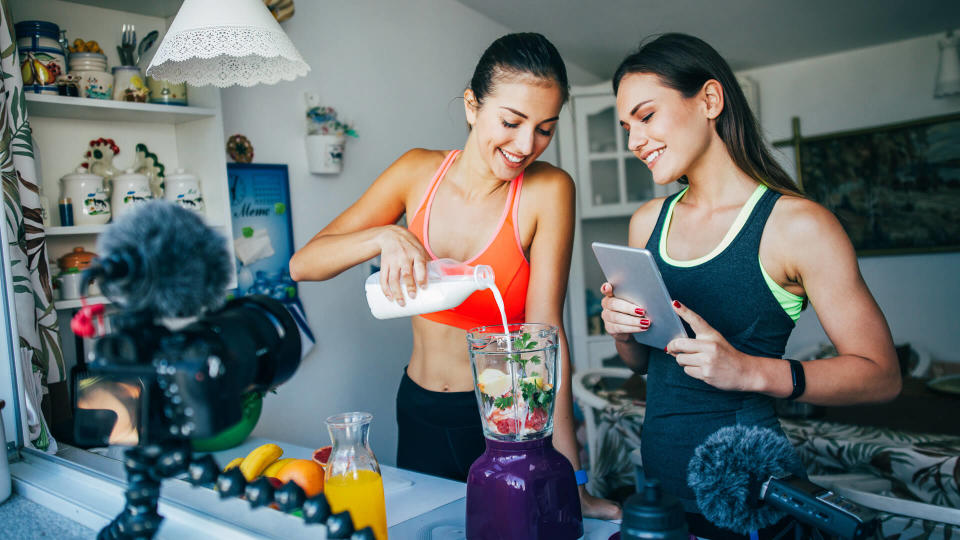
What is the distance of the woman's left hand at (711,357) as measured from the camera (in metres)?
0.98

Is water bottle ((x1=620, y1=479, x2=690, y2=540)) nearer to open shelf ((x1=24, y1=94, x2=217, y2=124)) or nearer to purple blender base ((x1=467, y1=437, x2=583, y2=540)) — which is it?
purple blender base ((x1=467, y1=437, x2=583, y2=540))

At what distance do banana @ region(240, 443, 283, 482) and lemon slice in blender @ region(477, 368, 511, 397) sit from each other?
0.41 metres

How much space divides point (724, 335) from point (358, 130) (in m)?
1.83

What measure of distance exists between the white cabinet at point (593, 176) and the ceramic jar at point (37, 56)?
2.66m

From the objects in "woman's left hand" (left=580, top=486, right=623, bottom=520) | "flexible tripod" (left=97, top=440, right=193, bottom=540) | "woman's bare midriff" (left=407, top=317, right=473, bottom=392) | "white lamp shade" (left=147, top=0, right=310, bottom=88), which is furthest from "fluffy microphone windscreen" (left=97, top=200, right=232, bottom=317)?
"woman's bare midriff" (left=407, top=317, right=473, bottom=392)

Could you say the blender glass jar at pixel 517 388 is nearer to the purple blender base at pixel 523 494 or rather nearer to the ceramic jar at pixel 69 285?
the purple blender base at pixel 523 494

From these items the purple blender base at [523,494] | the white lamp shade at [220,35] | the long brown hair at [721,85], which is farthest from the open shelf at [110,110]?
the purple blender base at [523,494]

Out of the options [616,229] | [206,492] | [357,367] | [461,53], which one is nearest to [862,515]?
[206,492]

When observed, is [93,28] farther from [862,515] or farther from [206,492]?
[862,515]

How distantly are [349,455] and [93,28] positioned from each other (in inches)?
60.9

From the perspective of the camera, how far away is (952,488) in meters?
1.69

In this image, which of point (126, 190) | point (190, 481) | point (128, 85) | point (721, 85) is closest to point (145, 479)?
point (190, 481)

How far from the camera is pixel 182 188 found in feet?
6.10

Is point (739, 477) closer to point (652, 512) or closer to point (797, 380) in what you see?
point (652, 512)
